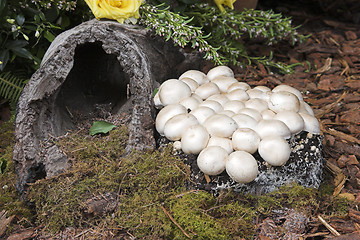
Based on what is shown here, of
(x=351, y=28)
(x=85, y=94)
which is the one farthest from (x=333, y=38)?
(x=85, y=94)

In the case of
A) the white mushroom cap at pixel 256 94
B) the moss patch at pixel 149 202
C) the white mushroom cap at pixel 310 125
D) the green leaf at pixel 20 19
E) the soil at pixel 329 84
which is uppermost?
the green leaf at pixel 20 19

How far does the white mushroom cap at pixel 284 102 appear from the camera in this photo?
7.38ft

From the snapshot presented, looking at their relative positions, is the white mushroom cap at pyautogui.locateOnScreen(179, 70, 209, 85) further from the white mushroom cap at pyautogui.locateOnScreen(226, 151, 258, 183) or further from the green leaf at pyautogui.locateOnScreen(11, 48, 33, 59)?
the green leaf at pyautogui.locateOnScreen(11, 48, 33, 59)

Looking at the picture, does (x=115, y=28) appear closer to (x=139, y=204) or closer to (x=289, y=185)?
(x=139, y=204)

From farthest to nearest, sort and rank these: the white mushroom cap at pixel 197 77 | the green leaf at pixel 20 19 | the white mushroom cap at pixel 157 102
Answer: the green leaf at pixel 20 19, the white mushroom cap at pixel 197 77, the white mushroom cap at pixel 157 102

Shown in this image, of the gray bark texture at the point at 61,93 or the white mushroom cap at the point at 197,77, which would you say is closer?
the gray bark texture at the point at 61,93

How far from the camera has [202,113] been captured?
7.25 ft

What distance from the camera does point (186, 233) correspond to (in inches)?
74.8

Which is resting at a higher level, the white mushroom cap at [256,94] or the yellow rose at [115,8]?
the yellow rose at [115,8]

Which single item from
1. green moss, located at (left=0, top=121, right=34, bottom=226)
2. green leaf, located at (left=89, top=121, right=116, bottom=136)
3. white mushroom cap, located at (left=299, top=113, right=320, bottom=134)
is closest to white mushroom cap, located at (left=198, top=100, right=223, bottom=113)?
white mushroom cap, located at (left=299, top=113, right=320, bottom=134)

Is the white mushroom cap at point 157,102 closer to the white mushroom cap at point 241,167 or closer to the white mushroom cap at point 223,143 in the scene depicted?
the white mushroom cap at point 223,143

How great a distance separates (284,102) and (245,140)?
0.39 metres

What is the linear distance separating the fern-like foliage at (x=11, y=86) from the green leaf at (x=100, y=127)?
89cm

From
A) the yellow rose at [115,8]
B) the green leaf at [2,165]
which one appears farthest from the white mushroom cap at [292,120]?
the green leaf at [2,165]
